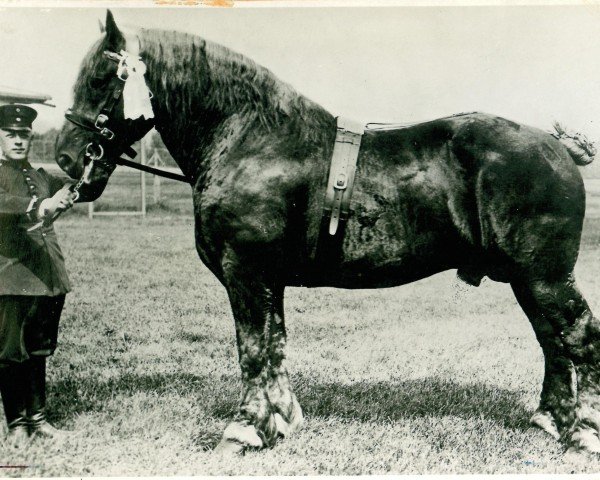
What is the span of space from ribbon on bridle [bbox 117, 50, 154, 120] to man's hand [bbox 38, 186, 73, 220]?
60 cm

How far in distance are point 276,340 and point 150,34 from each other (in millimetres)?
1949

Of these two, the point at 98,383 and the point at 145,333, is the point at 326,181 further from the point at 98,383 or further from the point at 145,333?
the point at 145,333

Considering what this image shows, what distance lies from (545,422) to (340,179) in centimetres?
207

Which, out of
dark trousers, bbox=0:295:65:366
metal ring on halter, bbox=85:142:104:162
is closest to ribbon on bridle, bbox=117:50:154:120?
metal ring on halter, bbox=85:142:104:162

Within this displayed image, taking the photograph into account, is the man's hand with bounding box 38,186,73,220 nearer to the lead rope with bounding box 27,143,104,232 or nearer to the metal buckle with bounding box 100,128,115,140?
the lead rope with bounding box 27,143,104,232

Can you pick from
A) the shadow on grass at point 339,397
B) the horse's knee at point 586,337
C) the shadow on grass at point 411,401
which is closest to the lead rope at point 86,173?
the shadow on grass at point 339,397

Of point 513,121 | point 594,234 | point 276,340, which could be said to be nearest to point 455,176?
point 513,121

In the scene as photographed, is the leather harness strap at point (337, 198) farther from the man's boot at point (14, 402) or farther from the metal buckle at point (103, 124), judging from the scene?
the man's boot at point (14, 402)

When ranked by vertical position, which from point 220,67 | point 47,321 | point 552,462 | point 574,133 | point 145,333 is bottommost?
point 145,333

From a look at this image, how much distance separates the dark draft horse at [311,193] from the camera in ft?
9.95

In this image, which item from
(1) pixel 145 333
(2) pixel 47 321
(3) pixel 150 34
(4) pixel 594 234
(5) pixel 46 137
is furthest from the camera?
→ (4) pixel 594 234

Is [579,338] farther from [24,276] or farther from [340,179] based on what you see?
[24,276]

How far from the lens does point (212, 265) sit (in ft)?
10.4

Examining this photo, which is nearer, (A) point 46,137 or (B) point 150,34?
(B) point 150,34
